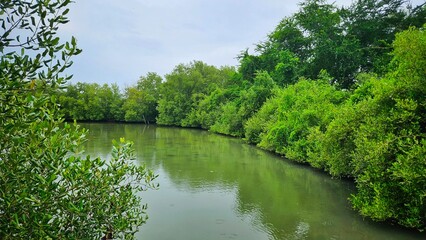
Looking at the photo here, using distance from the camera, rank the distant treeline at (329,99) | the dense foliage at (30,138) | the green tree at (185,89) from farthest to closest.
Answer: the green tree at (185,89) < the distant treeline at (329,99) < the dense foliage at (30,138)

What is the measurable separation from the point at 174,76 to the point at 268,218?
44.2 meters

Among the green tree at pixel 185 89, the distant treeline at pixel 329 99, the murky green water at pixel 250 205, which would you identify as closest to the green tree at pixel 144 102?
the distant treeline at pixel 329 99

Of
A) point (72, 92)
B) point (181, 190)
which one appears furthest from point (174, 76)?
point (181, 190)

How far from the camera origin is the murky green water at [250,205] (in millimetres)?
8008

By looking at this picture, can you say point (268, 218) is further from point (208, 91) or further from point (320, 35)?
point (208, 91)

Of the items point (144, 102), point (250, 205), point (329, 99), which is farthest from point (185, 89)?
point (250, 205)

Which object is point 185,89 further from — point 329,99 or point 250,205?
point 250,205

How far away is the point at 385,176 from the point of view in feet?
26.3

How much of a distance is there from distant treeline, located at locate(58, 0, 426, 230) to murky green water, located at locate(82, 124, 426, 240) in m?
0.74

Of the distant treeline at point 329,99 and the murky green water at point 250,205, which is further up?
the distant treeline at point 329,99

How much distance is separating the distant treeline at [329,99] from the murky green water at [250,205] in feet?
2.41

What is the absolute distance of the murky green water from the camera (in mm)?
8008

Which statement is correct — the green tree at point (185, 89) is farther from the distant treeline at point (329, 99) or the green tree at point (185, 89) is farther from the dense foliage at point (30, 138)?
the dense foliage at point (30, 138)

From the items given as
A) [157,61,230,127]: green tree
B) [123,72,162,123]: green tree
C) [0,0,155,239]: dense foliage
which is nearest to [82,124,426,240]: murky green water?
[0,0,155,239]: dense foliage
